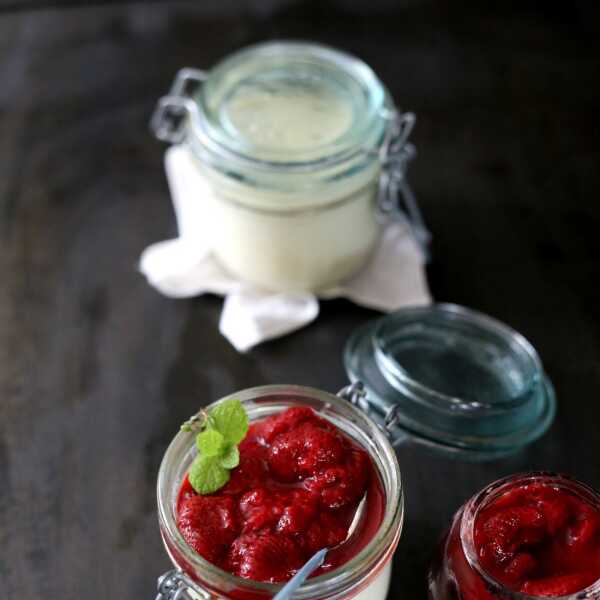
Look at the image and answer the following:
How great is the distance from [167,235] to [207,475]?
553 mm

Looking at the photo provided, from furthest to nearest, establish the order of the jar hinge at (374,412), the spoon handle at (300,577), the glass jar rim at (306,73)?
the glass jar rim at (306,73), the jar hinge at (374,412), the spoon handle at (300,577)

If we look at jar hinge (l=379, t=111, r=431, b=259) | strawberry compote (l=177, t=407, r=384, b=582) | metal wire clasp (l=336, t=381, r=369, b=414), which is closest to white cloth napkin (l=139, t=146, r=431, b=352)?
jar hinge (l=379, t=111, r=431, b=259)

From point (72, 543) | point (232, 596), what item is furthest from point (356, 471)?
point (72, 543)

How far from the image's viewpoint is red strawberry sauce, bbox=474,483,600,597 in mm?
760

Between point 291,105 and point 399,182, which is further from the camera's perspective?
point 399,182

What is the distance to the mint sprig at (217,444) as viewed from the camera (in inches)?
31.3

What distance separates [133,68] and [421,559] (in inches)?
37.3

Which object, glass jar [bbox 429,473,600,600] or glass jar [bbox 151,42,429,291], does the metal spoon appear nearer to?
glass jar [bbox 429,473,600,600]

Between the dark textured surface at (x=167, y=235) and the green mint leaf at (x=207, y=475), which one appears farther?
the dark textured surface at (x=167, y=235)

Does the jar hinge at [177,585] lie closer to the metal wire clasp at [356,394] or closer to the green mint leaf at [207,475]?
the green mint leaf at [207,475]

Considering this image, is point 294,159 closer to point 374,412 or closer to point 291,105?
point 291,105

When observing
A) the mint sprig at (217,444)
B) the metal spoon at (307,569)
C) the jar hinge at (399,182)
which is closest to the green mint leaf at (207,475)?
the mint sprig at (217,444)

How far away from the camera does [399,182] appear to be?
126 centimetres

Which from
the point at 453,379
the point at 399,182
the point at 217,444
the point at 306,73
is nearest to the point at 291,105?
the point at 306,73
